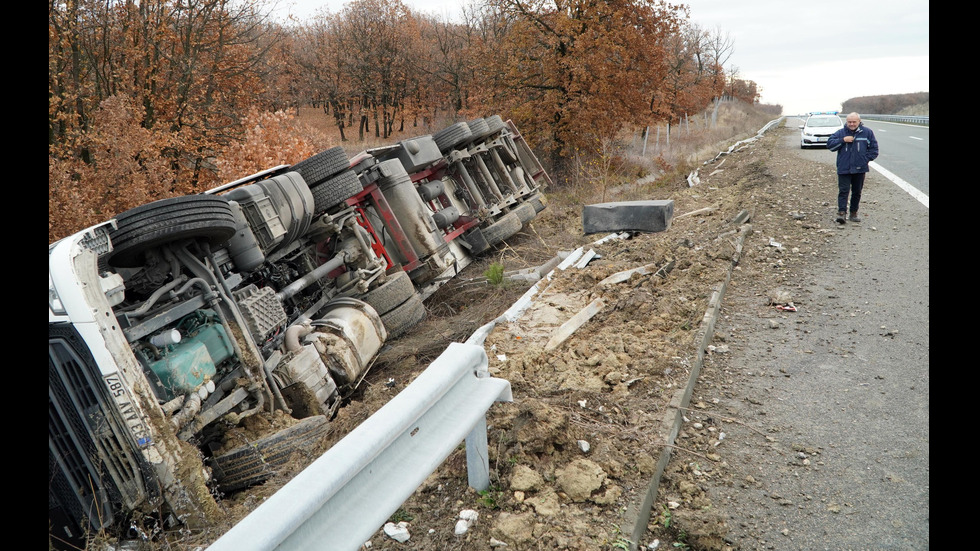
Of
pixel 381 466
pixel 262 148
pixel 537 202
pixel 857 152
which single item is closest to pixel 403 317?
pixel 381 466

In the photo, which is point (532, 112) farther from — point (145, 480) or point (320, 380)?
point (145, 480)

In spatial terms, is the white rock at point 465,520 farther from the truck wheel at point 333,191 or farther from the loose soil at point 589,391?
the truck wheel at point 333,191

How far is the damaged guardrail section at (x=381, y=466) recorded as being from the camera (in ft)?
5.70

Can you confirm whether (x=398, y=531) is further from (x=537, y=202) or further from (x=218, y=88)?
(x=218, y=88)

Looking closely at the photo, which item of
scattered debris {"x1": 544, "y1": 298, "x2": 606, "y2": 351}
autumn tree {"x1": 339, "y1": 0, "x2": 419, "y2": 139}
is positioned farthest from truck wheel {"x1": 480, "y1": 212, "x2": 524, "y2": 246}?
autumn tree {"x1": 339, "y1": 0, "x2": 419, "y2": 139}

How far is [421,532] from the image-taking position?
2.66 metres

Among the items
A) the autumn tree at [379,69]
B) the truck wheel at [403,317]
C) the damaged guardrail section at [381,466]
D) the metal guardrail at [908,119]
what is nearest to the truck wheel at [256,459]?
the damaged guardrail section at [381,466]

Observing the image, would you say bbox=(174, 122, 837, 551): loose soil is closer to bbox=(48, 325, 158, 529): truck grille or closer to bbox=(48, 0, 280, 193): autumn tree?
bbox=(48, 325, 158, 529): truck grille

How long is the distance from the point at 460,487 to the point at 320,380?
8.80 ft

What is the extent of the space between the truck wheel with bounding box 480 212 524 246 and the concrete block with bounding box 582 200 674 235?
1.30 meters

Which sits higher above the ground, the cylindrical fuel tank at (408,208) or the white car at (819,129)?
the cylindrical fuel tank at (408,208)

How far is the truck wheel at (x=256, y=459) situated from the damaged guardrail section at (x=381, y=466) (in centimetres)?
190

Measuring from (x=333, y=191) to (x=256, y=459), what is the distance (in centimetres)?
337

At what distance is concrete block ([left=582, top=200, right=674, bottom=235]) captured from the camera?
8.92m
